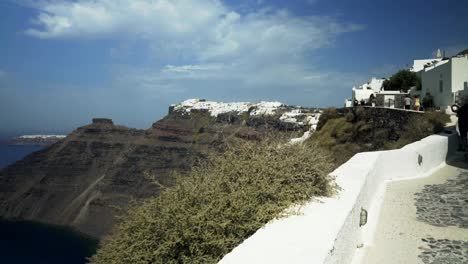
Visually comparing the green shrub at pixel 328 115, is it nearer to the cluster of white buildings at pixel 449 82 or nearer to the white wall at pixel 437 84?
the white wall at pixel 437 84

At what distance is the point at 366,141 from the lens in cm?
2716

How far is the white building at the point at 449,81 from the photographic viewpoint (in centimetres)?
2328

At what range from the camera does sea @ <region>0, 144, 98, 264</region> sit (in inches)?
3238

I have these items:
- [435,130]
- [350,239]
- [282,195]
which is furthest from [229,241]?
[435,130]

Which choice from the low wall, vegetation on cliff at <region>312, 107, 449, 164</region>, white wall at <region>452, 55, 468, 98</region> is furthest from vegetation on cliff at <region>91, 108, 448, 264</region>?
white wall at <region>452, 55, 468, 98</region>

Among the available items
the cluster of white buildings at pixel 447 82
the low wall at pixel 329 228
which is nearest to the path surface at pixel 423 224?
the low wall at pixel 329 228

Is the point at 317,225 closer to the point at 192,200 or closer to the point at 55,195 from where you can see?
the point at 192,200

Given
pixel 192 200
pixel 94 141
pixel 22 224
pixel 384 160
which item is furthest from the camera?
pixel 94 141

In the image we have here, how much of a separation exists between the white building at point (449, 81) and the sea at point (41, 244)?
222 feet

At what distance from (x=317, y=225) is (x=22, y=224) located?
13346 centimetres

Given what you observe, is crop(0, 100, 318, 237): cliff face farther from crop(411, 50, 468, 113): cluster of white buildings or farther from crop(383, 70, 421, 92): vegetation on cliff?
crop(411, 50, 468, 113): cluster of white buildings

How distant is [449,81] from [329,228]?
24473 mm

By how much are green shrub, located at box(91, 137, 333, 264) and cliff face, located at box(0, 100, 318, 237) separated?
9839 centimetres

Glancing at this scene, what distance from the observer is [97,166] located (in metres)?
138
